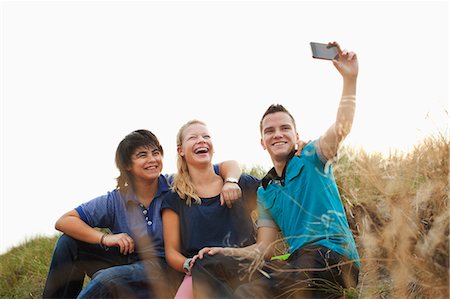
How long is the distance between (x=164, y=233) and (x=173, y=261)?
21cm

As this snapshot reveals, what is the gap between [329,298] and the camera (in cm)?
301

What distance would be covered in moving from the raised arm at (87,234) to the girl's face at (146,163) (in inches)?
17.6

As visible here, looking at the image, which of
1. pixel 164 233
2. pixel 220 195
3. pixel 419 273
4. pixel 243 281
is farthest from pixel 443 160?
pixel 164 233

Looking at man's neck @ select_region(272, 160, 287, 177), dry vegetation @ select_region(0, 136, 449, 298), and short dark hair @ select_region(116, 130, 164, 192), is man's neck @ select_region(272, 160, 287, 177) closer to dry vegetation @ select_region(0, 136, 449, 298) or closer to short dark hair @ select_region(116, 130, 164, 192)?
dry vegetation @ select_region(0, 136, 449, 298)

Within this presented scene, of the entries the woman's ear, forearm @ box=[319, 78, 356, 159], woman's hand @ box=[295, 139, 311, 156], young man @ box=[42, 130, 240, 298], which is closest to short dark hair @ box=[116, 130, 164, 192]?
young man @ box=[42, 130, 240, 298]

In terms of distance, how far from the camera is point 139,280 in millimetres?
3711

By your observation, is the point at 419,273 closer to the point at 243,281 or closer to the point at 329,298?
the point at 329,298

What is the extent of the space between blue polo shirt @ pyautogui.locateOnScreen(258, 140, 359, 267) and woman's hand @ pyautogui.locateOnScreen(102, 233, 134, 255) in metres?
0.92

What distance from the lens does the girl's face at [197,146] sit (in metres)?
3.88

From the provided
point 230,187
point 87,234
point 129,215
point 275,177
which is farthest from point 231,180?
point 87,234

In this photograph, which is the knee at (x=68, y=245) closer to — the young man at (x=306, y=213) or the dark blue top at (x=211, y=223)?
the dark blue top at (x=211, y=223)

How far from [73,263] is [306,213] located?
1.72 metres

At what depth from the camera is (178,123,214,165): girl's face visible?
3879mm

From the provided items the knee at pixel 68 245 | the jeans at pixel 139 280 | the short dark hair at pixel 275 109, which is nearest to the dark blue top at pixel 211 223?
the jeans at pixel 139 280
